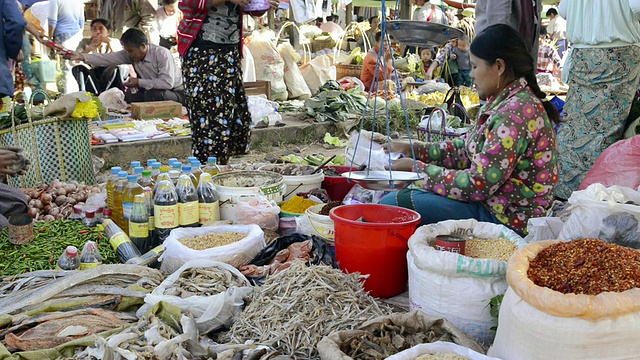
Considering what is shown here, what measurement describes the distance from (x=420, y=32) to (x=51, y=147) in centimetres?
292

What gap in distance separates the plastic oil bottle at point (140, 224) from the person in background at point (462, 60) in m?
7.20

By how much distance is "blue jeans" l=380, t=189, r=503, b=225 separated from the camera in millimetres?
→ 2877

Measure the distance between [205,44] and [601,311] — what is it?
3.45 metres

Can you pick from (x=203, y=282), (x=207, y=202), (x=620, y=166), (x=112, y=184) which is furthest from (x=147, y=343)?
(x=620, y=166)

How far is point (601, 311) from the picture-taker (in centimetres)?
166

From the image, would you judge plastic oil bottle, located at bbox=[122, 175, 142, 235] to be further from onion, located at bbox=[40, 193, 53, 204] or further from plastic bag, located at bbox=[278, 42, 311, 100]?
plastic bag, located at bbox=[278, 42, 311, 100]

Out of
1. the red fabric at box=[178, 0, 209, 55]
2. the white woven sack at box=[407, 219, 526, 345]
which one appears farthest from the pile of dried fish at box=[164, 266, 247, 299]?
the red fabric at box=[178, 0, 209, 55]

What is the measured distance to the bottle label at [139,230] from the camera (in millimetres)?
3100

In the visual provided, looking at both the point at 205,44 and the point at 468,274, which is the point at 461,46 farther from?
the point at 468,274

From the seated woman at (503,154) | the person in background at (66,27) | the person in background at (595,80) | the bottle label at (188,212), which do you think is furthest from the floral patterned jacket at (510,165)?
the person in background at (66,27)

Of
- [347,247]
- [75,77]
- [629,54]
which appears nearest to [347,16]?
[75,77]

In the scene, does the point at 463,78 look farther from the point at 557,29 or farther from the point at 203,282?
the point at 203,282

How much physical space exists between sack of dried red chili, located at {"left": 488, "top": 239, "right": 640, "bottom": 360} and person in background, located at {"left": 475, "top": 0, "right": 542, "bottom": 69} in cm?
255

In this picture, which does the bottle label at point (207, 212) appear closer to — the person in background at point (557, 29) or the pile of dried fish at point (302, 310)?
the pile of dried fish at point (302, 310)
